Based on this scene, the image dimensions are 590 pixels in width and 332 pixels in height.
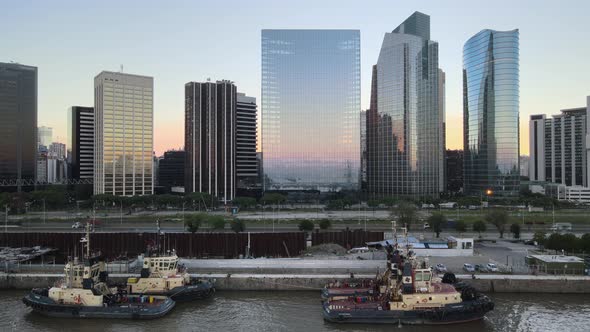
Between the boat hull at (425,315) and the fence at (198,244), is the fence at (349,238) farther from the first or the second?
the boat hull at (425,315)

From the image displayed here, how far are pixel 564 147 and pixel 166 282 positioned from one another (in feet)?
530

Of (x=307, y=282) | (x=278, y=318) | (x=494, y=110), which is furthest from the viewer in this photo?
(x=494, y=110)

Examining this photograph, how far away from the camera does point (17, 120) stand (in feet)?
483

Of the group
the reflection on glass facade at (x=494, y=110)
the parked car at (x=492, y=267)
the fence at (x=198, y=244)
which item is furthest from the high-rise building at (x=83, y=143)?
the parked car at (x=492, y=267)

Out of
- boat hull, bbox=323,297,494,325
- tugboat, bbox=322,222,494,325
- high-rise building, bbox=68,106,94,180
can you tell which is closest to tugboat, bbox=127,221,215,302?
tugboat, bbox=322,222,494,325

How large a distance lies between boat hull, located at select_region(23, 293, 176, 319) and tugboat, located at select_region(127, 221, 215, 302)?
8.46 feet

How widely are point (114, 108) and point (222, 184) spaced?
1486 inches

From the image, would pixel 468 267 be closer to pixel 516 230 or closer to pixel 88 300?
pixel 516 230

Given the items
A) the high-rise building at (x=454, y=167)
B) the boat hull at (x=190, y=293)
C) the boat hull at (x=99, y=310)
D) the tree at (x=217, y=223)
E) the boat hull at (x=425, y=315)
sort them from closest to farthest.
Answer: the boat hull at (x=425, y=315) → the boat hull at (x=99, y=310) → the boat hull at (x=190, y=293) → the tree at (x=217, y=223) → the high-rise building at (x=454, y=167)

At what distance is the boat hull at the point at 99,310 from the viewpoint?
29.9 metres

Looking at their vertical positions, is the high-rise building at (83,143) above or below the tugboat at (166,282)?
above

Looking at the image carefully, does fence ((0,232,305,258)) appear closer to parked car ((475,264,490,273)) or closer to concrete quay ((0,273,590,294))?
concrete quay ((0,273,590,294))

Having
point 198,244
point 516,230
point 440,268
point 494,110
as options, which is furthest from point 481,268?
point 494,110

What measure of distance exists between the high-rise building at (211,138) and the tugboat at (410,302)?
112 metres
